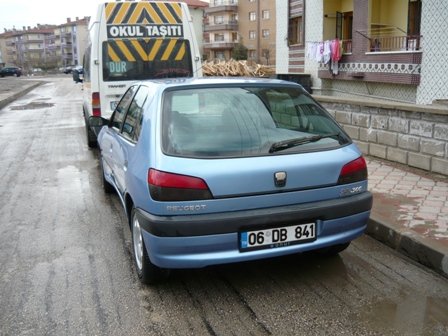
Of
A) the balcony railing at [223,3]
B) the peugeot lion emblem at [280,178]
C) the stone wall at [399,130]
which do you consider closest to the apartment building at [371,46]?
the stone wall at [399,130]

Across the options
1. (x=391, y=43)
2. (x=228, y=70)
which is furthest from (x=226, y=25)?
(x=391, y=43)

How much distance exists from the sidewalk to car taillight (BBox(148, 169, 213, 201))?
2107 mm

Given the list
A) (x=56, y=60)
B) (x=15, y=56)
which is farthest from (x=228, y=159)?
(x=15, y=56)

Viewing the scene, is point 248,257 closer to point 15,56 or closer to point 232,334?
point 232,334

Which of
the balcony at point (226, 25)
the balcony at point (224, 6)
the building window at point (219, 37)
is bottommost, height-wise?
the building window at point (219, 37)

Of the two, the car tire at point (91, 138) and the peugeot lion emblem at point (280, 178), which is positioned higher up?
the peugeot lion emblem at point (280, 178)

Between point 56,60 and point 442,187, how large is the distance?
136077mm

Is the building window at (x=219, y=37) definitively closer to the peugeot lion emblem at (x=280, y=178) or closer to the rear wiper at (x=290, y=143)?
the rear wiper at (x=290, y=143)

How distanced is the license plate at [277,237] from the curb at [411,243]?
1.24 meters

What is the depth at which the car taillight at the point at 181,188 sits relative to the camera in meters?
3.29

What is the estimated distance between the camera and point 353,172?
374 cm

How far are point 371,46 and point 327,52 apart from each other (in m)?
2.09

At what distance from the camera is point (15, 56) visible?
149m

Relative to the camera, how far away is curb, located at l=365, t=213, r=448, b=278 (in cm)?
405
